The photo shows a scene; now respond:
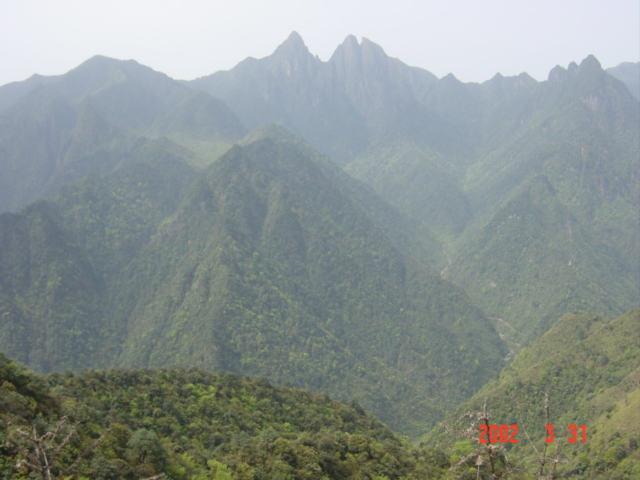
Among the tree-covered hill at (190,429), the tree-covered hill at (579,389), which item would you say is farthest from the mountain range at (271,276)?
the tree-covered hill at (190,429)

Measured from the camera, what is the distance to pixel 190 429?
134 ft

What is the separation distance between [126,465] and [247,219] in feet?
359

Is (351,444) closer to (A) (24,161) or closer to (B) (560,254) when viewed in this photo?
(B) (560,254)

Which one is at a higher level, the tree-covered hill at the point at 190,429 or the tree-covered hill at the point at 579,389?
the tree-covered hill at the point at 190,429

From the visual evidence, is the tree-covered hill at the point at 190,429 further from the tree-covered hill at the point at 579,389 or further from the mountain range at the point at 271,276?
the mountain range at the point at 271,276

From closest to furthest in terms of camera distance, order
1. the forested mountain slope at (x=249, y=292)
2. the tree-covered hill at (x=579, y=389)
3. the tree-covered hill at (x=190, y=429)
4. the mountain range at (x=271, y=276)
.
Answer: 1. the tree-covered hill at (x=190, y=429)
2. the tree-covered hill at (x=579, y=389)
3. the forested mountain slope at (x=249, y=292)
4. the mountain range at (x=271, y=276)

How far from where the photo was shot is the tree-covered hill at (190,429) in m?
24.3

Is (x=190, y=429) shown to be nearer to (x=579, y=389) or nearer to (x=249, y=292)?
(x=579, y=389)

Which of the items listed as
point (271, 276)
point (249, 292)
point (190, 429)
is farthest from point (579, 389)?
point (271, 276)

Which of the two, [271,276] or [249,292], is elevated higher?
[271,276]

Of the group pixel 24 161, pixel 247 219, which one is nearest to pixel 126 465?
pixel 247 219

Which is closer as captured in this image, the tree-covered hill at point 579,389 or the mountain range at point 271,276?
Result: the tree-covered hill at point 579,389

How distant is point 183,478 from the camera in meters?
27.2

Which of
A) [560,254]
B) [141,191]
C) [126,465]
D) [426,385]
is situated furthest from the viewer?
[560,254]
